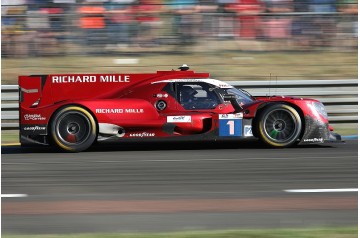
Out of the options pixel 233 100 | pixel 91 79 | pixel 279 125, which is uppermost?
pixel 91 79

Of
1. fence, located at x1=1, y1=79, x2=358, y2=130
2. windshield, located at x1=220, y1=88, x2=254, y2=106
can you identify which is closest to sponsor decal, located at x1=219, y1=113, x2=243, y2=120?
windshield, located at x1=220, y1=88, x2=254, y2=106

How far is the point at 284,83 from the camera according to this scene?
607 inches

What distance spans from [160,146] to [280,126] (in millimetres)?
→ 1941

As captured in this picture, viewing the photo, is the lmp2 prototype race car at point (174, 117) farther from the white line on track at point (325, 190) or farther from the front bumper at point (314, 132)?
the white line on track at point (325, 190)

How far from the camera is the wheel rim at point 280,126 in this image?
12.4 meters

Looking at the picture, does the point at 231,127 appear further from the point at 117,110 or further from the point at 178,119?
the point at 117,110

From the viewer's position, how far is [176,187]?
889 centimetres

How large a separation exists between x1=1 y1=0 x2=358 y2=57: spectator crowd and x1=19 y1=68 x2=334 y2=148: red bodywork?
4.68 metres

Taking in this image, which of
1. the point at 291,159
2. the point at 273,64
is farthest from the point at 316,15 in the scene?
the point at 291,159

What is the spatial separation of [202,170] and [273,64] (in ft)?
28.8

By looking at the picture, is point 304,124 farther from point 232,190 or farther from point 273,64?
point 273,64

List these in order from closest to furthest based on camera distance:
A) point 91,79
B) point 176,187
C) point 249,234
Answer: point 249,234 < point 176,187 < point 91,79

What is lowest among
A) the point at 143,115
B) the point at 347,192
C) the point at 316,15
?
the point at 347,192

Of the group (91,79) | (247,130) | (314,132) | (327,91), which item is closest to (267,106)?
(247,130)
